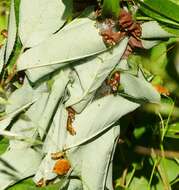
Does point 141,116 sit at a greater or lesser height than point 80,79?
lesser

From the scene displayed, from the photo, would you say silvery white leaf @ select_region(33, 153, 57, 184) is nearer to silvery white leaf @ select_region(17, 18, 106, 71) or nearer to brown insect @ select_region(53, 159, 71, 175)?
brown insect @ select_region(53, 159, 71, 175)

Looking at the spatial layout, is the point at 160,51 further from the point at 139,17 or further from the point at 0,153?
the point at 0,153

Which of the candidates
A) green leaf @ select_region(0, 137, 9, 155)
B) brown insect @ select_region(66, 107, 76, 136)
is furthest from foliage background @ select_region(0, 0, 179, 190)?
brown insect @ select_region(66, 107, 76, 136)

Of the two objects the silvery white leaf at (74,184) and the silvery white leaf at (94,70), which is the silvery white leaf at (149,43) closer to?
the silvery white leaf at (94,70)

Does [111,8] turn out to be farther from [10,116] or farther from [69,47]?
[10,116]

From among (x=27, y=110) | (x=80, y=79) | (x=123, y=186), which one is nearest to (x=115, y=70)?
(x=80, y=79)

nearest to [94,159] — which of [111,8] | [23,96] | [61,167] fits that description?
[61,167]

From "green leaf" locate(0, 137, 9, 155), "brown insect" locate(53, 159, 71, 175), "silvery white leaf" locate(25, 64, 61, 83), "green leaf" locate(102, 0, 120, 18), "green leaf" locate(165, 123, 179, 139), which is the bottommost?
"green leaf" locate(165, 123, 179, 139)
